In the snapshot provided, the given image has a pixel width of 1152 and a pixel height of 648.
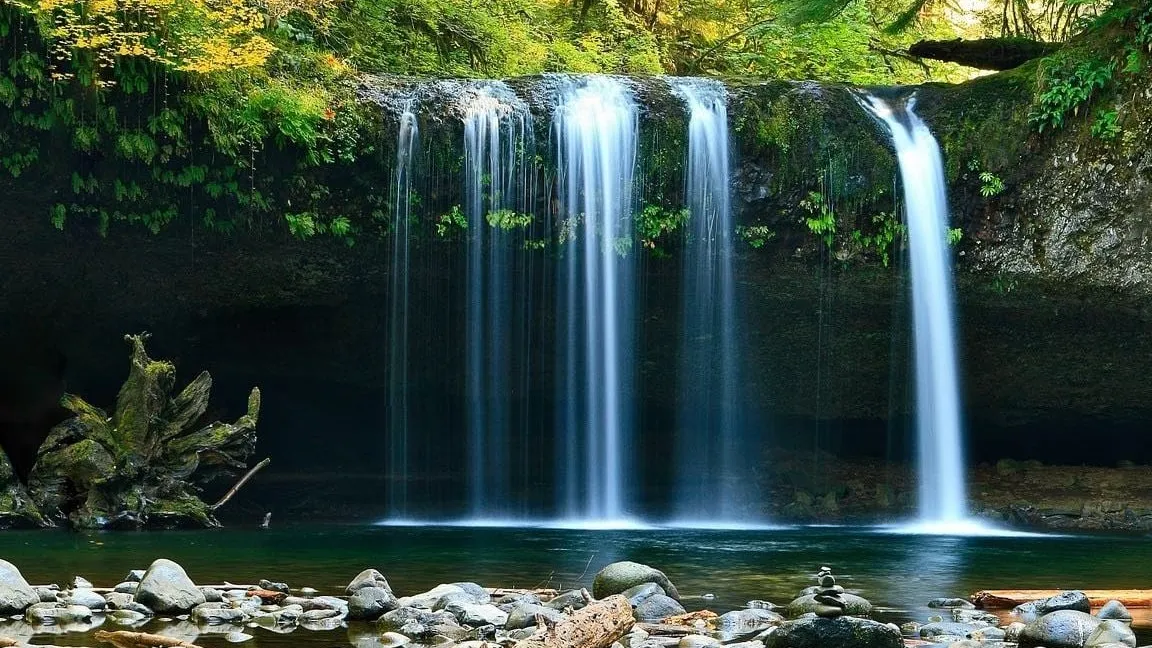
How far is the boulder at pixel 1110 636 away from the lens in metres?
6.25

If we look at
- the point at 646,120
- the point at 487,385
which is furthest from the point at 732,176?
the point at 487,385

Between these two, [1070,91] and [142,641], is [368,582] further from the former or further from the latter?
[1070,91]

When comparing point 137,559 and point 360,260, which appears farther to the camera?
point 360,260

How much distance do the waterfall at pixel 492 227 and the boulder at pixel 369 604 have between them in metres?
8.34

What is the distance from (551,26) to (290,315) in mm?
8599

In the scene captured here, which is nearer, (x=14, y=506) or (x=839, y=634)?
(x=839, y=634)

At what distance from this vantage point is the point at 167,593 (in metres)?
7.40

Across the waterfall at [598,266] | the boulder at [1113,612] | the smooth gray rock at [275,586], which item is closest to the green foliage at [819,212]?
the waterfall at [598,266]

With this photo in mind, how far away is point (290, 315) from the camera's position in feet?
53.0

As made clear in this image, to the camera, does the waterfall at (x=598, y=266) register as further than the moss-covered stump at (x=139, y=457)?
Yes

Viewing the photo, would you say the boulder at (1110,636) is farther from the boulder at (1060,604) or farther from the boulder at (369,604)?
the boulder at (369,604)

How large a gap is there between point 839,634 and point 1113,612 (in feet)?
6.80

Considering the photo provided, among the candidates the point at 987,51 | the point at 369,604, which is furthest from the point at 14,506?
the point at 987,51

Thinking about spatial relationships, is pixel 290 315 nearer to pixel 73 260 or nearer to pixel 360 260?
pixel 360 260
